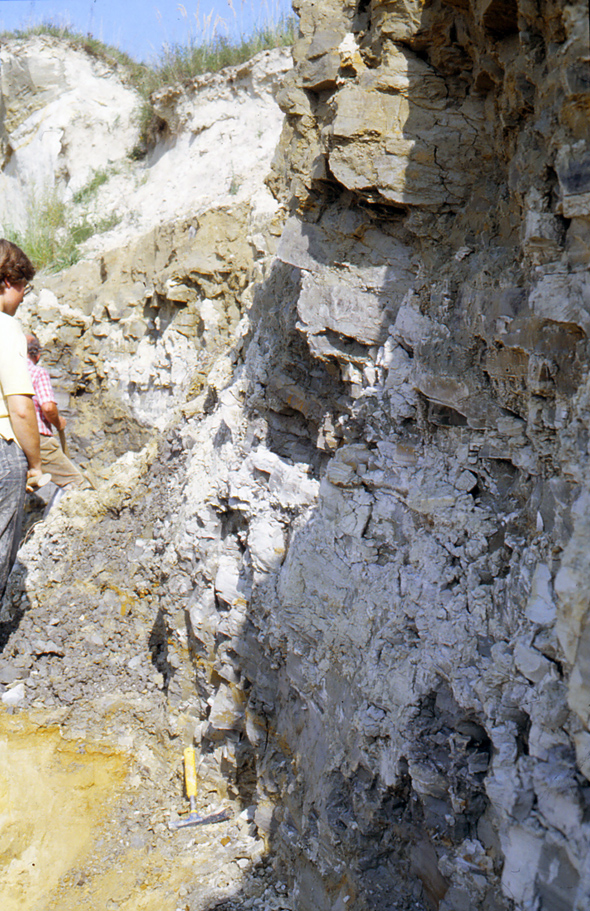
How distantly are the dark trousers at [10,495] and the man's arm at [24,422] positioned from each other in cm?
5

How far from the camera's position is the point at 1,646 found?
433 cm

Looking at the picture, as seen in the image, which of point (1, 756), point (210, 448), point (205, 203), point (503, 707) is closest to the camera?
point (503, 707)

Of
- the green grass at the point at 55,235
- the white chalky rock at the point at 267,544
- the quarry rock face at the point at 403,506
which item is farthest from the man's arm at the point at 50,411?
the white chalky rock at the point at 267,544

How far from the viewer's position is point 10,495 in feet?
11.4

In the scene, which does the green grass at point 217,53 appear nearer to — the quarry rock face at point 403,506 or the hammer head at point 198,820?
the quarry rock face at point 403,506

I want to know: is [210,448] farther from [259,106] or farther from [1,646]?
[259,106]

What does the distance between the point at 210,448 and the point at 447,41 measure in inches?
100

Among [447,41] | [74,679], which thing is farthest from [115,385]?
[447,41]

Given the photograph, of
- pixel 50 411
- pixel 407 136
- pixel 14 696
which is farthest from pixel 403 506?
pixel 50 411

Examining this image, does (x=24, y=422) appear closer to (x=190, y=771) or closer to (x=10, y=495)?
(x=10, y=495)

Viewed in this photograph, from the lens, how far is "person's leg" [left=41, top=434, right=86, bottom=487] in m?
5.45

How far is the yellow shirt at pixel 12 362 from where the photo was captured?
130 inches

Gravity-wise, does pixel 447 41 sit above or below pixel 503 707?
above

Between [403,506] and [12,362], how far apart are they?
218cm
